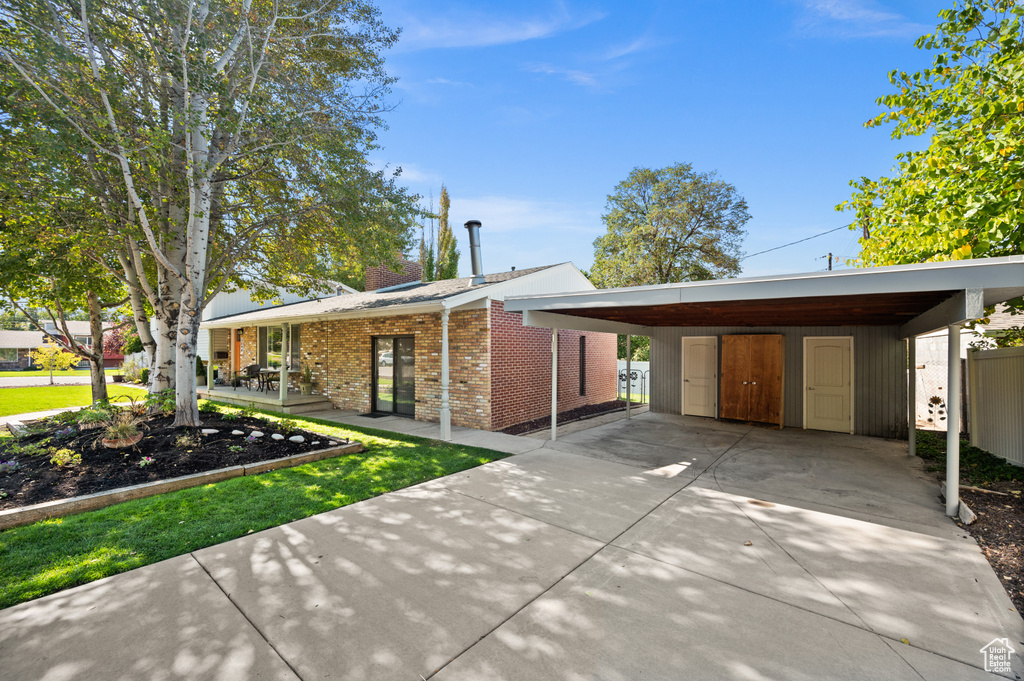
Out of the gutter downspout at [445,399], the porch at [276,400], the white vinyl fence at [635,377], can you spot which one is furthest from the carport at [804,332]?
the porch at [276,400]

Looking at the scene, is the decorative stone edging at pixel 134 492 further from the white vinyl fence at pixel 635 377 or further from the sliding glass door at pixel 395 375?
the white vinyl fence at pixel 635 377

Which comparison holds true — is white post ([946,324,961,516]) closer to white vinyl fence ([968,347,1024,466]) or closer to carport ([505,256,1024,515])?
carport ([505,256,1024,515])

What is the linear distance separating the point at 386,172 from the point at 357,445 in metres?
5.71

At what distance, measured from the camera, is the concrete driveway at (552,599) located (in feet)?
7.62

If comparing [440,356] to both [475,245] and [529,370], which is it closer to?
[529,370]

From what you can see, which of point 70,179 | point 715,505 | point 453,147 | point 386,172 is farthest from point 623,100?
point 70,179

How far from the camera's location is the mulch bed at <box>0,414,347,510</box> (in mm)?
4789

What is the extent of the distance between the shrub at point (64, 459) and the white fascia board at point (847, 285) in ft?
22.8

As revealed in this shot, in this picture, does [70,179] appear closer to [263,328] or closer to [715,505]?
[263,328]

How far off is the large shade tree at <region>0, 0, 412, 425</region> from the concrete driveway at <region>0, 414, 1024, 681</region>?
17.7 ft

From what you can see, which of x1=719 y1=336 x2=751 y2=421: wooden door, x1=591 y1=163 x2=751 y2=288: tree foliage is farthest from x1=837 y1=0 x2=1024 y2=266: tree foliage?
x1=591 y1=163 x2=751 y2=288: tree foliage

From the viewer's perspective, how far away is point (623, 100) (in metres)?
12.3

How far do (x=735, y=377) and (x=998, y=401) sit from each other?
4.55 meters

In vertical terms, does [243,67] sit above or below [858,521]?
above
